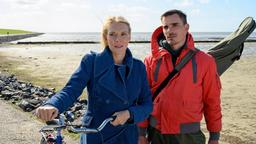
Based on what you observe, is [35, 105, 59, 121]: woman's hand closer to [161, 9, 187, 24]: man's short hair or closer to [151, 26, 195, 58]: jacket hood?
[151, 26, 195, 58]: jacket hood

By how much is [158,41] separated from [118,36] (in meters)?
1.12

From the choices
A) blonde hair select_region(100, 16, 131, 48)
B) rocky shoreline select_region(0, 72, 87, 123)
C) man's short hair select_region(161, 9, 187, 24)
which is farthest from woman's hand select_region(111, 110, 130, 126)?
rocky shoreline select_region(0, 72, 87, 123)

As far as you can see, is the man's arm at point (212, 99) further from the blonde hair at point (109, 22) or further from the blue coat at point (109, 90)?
the blonde hair at point (109, 22)

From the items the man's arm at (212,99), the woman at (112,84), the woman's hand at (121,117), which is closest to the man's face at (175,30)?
the man's arm at (212,99)

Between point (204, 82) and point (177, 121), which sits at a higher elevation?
point (204, 82)

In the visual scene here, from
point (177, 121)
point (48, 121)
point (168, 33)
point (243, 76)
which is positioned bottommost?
point (243, 76)

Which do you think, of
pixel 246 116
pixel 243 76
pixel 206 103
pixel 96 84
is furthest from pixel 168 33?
pixel 243 76

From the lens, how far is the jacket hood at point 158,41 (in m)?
4.09

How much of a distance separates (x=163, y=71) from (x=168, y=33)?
377 mm

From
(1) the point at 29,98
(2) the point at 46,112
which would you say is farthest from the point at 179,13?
(1) the point at 29,98

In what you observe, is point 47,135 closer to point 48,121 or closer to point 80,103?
point 48,121

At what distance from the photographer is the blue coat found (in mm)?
3307

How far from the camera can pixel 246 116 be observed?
473 inches

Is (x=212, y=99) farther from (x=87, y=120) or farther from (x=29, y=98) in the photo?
(x=29, y=98)
